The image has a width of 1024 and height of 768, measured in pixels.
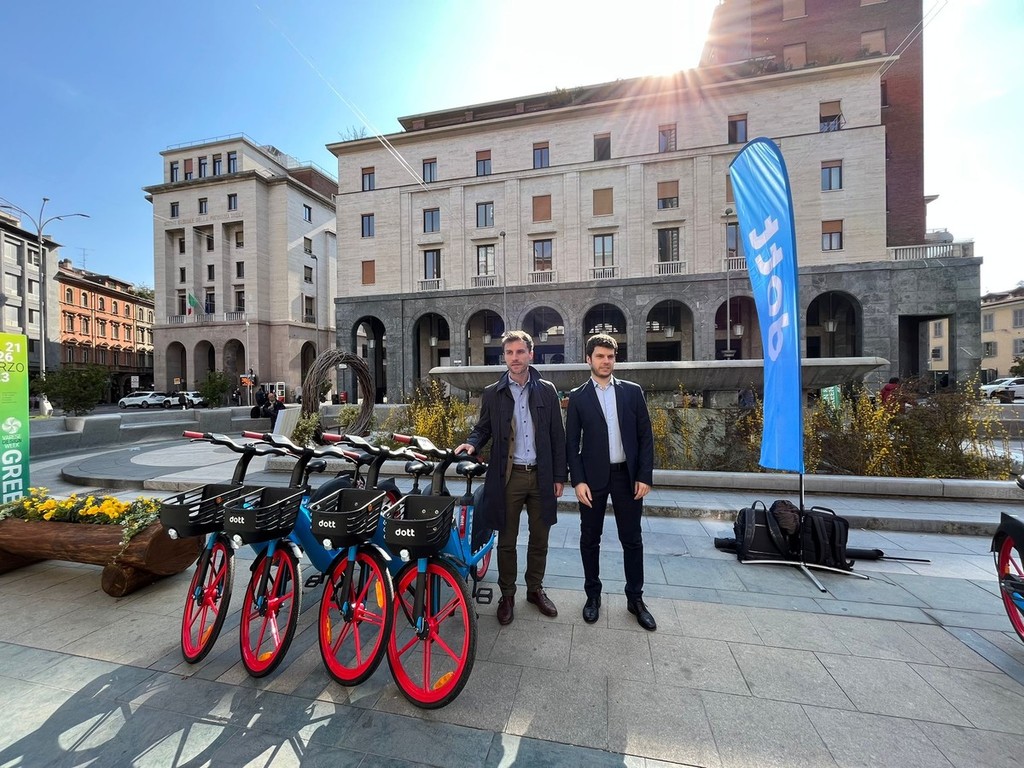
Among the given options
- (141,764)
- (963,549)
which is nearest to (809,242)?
(963,549)

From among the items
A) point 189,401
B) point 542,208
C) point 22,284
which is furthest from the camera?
point 22,284

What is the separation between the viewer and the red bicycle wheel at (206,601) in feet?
8.71

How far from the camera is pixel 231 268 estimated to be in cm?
3850

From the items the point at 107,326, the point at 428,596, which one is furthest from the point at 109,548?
the point at 107,326

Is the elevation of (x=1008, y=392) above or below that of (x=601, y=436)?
below

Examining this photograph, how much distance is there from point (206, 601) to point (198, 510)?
632 millimetres

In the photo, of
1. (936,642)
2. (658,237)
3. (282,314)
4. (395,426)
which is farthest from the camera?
(282,314)

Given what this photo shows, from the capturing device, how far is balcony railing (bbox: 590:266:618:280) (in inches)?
1007

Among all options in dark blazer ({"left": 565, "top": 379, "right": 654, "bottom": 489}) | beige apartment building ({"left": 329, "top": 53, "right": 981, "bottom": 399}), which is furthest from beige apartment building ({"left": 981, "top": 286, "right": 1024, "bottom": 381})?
dark blazer ({"left": 565, "top": 379, "right": 654, "bottom": 489})

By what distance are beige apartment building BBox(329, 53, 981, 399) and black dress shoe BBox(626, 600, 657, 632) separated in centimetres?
2175

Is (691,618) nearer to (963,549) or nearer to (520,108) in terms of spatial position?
(963,549)

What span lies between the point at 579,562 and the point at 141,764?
3.25 m

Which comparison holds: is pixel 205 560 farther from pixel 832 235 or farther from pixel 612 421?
pixel 832 235

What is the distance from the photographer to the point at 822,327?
25.4 m
